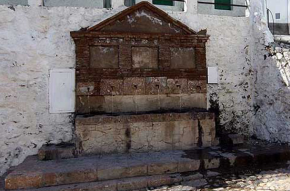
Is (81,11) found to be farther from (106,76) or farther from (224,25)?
(224,25)

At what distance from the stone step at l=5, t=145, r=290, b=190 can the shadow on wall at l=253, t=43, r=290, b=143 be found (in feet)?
1.93

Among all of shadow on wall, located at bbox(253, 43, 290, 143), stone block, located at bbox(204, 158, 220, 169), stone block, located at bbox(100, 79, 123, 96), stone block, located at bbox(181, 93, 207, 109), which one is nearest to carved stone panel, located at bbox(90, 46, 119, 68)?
stone block, located at bbox(100, 79, 123, 96)

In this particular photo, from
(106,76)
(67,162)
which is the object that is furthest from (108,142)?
(106,76)

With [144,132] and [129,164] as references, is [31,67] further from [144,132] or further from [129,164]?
[129,164]

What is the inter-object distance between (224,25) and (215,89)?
5.14 feet

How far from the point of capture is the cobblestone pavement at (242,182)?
3891 mm

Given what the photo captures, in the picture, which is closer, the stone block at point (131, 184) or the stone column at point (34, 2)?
the stone block at point (131, 184)

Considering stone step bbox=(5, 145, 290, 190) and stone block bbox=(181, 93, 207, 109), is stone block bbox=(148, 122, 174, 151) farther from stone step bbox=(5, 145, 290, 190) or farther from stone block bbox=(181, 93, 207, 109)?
stone block bbox=(181, 93, 207, 109)

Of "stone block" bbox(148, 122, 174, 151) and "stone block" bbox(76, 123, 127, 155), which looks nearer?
"stone block" bbox(76, 123, 127, 155)

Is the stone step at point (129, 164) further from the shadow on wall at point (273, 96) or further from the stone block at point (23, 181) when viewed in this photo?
the shadow on wall at point (273, 96)

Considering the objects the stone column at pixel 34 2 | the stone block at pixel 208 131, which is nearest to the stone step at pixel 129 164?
the stone block at pixel 208 131

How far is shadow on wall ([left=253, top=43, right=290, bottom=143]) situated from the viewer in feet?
18.3

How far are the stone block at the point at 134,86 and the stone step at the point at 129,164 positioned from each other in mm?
1283

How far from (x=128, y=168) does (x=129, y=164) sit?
113mm
